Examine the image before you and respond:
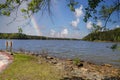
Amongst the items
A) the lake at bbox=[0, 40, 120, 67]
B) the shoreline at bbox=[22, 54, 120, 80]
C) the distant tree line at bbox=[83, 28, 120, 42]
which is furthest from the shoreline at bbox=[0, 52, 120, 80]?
the distant tree line at bbox=[83, 28, 120, 42]

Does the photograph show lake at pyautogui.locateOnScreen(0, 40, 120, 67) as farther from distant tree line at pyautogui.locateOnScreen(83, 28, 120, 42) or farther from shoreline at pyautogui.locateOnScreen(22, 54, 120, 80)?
shoreline at pyautogui.locateOnScreen(22, 54, 120, 80)

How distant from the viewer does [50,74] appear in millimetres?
15633

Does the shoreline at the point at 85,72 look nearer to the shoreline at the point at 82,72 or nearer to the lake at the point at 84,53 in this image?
the shoreline at the point at 82,72

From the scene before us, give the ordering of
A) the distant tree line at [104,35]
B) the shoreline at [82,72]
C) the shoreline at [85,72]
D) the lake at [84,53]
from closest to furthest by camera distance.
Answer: the distant tree line at [104,35]
the shoreline at [82,72]
the shoreline at [85,72]
the lake at [84,53]

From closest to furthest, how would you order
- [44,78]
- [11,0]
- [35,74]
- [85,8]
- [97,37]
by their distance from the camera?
1. [11,0]
2. [85,8]
3. [97,37]
4. [44,78]
5. [35,74]

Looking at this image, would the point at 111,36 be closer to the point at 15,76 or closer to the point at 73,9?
the point at 73,9

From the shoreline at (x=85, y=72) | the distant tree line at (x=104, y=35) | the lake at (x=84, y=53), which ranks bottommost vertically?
the lake at (x=84, y=53)

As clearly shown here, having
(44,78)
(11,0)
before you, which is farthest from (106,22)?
(44,78)

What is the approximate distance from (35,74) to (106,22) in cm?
659

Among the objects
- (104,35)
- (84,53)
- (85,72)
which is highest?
(104,35)

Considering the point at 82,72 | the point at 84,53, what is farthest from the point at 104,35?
the point at 84,53

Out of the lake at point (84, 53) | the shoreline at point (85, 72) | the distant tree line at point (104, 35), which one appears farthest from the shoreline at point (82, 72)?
the distant tree line at point (104, 35)

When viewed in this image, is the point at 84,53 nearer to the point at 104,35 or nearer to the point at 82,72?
the point at 82,72

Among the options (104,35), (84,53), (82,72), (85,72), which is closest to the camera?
(104,35)
